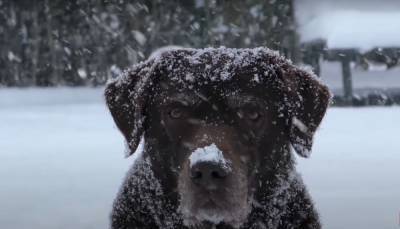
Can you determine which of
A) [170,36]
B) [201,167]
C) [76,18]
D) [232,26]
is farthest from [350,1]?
[201,167]

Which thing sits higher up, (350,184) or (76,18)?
(76,18)

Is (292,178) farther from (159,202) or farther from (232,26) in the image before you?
(232,26)

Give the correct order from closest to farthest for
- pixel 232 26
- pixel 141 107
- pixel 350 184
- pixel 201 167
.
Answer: pixel 201 167 < pixel 141 107 < pixel 350 184 < pixel 232 26

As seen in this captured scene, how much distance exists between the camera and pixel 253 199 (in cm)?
323

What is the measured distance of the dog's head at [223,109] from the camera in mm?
3113

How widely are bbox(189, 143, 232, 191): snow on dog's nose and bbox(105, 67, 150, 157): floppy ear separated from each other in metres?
0.46

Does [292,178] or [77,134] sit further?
[77,134]

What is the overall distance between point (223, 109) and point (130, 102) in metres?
0.43

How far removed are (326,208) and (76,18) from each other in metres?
7.23

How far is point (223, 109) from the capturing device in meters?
3.19

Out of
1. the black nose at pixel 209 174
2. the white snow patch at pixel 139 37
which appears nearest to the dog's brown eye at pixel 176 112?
the black nose at pixel 209 174

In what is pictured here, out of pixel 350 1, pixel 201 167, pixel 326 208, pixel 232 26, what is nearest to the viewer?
pixel 201 167

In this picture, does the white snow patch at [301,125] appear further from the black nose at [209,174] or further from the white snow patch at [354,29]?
the white snow patch at [354,29]

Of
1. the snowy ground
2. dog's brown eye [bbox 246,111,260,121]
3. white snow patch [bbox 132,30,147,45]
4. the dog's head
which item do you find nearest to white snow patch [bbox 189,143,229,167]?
the dog's head
